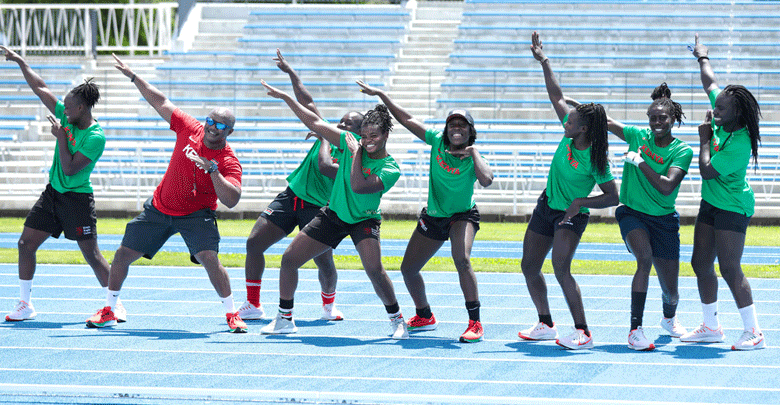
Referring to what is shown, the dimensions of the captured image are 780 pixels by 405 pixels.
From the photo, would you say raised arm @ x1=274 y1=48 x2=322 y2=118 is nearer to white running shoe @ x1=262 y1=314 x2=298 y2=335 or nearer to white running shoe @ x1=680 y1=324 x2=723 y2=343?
white running shoe @ x1=262 y1=314 x2=298 y2=335

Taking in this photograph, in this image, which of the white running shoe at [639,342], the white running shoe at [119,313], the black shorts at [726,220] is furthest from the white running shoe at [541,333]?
the white running shoe at [119,313]

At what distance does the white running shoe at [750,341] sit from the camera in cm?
621

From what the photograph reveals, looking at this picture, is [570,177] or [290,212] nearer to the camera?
[570,177]

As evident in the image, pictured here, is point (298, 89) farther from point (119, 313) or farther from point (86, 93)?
point (119, 313)

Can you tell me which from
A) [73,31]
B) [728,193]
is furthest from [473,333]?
[73,31]

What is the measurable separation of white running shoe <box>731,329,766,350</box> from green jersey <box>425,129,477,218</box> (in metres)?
2.03

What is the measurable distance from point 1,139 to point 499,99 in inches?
416

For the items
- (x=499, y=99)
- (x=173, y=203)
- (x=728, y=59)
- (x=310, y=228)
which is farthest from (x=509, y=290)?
(x=728, y=59)

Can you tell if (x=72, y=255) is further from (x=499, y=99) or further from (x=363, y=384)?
(x=499, y=99)

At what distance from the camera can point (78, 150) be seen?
6977mm

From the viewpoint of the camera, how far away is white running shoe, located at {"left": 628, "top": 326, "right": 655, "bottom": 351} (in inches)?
241

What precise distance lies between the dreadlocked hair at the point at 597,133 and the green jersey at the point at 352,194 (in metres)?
1.32

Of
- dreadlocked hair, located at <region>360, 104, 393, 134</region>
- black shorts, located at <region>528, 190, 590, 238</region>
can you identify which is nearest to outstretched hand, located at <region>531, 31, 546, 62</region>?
black shorts, located at <region>528, 190, 590, 238</region>

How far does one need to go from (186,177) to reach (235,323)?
1.12 meters
